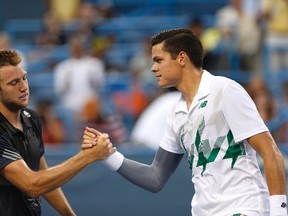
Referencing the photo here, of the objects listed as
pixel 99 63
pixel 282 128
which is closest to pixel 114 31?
pixel 99 63

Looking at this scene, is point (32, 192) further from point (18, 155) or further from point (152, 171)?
point (152, 171)

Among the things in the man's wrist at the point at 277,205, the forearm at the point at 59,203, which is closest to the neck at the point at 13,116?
the forearm at the point at 59,203

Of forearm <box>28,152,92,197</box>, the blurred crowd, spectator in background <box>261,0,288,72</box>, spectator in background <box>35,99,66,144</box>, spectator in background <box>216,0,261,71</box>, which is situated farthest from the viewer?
spectator in background <box>261,0,288,72</box>

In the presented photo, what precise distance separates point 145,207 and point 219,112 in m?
4.10

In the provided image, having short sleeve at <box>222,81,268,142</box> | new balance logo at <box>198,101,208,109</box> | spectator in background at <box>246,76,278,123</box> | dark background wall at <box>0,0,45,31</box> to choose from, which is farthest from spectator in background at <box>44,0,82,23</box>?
short sleeve at <box>222,81,268,142</box>

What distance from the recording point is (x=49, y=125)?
1130 centimetres

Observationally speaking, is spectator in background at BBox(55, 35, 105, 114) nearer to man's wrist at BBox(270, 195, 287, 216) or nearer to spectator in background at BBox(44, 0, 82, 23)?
spectator in background at BBox(44, 0, 82, 23)

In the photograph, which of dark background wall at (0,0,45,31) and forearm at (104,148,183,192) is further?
dark background wall at (0,0,45,31)

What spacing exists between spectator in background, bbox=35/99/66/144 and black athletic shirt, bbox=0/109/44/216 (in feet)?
17.5

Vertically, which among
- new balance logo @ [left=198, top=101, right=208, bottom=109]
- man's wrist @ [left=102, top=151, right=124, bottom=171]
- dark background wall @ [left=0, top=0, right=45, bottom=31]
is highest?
dark background wall @ [left=0, top=0, right=45, bottom=31]

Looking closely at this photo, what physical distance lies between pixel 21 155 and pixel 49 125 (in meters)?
5.71

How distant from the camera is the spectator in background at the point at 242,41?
12805 millimetres

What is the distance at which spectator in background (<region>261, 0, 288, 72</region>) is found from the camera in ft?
42.4

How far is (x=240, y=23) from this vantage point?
42.5 feet
